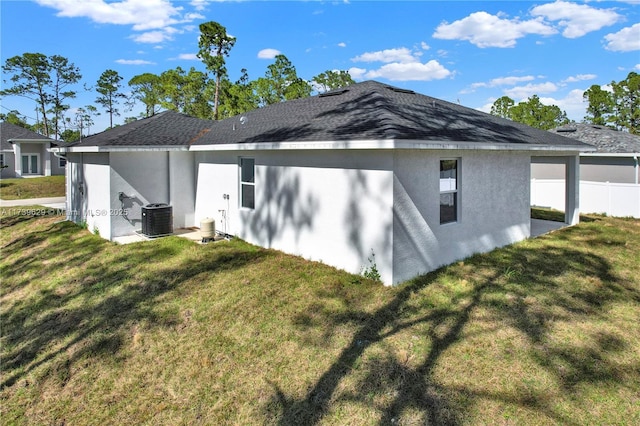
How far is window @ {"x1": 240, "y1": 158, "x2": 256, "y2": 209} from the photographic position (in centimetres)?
1027

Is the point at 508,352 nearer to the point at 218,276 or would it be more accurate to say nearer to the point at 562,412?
the point at 562,412

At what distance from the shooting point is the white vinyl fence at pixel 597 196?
592 inches

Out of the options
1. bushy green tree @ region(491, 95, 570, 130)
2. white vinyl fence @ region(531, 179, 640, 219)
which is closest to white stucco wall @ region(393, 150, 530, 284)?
white vinyl fence @ region(531, 179, 640, 219)

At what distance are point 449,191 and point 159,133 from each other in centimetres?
869

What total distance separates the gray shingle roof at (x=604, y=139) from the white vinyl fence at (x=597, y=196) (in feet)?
5.50

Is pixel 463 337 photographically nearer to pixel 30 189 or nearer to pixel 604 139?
pixel 604 139

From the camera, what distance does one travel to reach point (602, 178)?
17.5 meters

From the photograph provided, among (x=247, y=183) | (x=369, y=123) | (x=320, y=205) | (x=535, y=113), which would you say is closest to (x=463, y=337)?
(x=320, y=205)

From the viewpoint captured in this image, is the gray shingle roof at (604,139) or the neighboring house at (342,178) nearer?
the neighboring house at (342,178)

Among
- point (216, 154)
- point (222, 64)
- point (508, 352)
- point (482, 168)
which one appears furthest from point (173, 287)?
point (222, 64)

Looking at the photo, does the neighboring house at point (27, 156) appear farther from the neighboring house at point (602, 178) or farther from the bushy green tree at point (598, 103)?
the bushy green tree at point (598, 103)

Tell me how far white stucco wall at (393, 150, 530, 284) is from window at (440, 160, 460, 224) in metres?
0.12

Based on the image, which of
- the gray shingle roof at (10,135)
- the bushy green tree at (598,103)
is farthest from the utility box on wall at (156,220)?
the bushy green tree at (598,103)

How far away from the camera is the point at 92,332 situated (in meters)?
6.36
